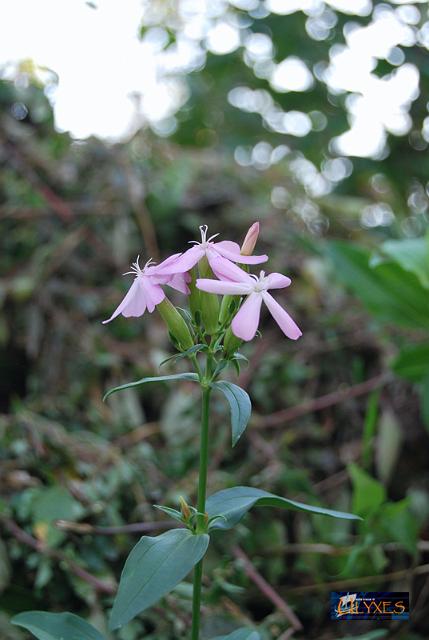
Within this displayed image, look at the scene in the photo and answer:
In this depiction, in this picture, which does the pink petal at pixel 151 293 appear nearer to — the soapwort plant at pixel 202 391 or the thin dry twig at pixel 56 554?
the soapwort plant at pixel 202 391

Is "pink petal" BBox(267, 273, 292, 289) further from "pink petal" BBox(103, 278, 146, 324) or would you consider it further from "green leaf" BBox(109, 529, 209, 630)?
"green leaf" BBox(109, 529, 209, 630)

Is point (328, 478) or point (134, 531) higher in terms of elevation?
point (134, 531)

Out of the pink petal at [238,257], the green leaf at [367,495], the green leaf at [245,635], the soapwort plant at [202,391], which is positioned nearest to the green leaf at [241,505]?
the soapwort plant at [202,391]

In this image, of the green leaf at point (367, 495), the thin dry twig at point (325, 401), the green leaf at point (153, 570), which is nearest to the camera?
the green leaf at point (153, 570)

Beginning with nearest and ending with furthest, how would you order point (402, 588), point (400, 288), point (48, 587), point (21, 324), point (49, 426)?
point (48, 587)
point (402, 588)
point (49, 426)
point (400, 288)
point (21, 324)

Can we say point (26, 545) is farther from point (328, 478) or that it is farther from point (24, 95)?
point (24, 95)

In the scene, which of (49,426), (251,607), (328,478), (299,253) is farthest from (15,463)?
(299,253)
